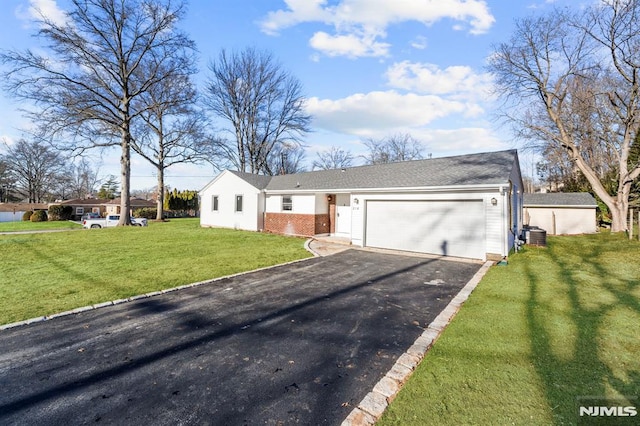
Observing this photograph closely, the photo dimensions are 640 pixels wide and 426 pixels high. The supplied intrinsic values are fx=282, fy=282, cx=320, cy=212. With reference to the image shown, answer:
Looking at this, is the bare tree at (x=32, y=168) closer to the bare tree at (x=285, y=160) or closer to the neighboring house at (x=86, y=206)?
the neighboring house at (x=86, y=206)

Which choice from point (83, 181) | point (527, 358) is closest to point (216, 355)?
point (527, 358)

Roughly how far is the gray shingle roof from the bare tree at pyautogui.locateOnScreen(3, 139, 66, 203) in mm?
58361

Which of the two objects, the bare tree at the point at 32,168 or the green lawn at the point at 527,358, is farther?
the bare tree at the point at 32,168

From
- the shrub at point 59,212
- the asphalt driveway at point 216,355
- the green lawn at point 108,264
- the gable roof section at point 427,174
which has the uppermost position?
the gable roof section at point 427,174

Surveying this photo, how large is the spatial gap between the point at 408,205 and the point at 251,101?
86.4ft

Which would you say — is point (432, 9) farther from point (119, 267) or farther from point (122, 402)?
point (119, 267)

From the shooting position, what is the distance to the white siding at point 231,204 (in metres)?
18.0

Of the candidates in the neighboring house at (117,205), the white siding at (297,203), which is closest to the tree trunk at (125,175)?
the white siding at (297,203)

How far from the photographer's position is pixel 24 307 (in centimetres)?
529

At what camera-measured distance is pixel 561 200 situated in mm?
18688

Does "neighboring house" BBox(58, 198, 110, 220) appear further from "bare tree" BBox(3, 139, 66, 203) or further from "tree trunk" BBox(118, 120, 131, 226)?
"tree trunk" BBox(118, 120, 131, 226)

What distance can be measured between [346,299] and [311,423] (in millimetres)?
3475

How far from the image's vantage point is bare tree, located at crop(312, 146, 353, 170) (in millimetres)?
45562

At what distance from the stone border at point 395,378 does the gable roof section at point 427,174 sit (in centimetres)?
638
